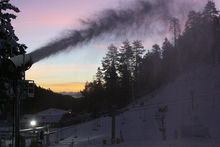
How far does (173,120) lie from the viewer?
110 feet

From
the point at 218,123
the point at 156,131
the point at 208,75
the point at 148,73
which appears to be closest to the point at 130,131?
the point at 156,131

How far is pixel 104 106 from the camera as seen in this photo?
71.7m

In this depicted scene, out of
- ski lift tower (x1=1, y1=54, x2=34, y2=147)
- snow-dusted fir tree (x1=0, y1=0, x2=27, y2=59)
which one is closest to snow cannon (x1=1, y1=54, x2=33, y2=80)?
ski lift tower (x1=1, y1=54, x2=34, y2=147)

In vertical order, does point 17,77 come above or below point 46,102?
above

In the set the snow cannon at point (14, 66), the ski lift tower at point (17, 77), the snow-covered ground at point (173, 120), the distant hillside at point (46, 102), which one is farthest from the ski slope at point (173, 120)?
the distant hillside at point (46, 102)

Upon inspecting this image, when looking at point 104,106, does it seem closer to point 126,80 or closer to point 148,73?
point 126,80

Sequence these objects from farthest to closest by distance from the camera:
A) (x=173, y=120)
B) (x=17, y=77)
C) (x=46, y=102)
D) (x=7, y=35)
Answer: (x=46, y=102)
(x=173, y=120)
(x=7, y=35)
(x=17, y=77)

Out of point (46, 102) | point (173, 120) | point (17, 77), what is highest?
point (17, 77)

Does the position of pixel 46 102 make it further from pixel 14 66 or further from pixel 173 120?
pixel 14 66

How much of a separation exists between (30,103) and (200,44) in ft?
169

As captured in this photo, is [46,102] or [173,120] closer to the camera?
[173,120]

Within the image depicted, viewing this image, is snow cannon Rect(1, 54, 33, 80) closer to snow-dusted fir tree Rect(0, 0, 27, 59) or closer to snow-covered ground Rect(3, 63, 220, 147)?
snow-dusted fir tree Rect(0, 0, 27, 59)

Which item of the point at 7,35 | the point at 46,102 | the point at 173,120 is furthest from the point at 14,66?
the point at 46,102

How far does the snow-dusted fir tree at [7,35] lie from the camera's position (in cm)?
1962
